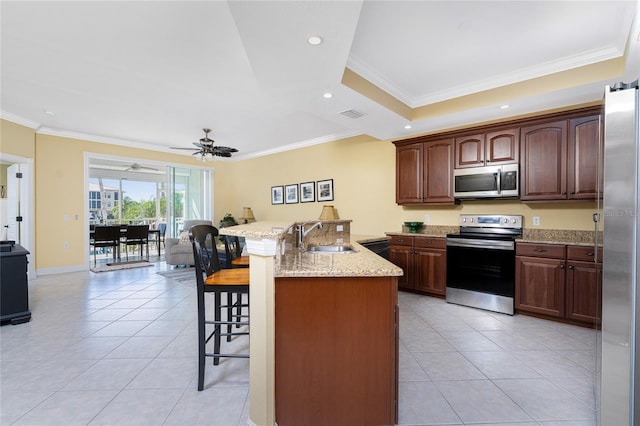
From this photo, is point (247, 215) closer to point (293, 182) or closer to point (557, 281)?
point (293, 182)

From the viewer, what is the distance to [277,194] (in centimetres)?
675

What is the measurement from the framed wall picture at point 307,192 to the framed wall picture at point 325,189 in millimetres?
140

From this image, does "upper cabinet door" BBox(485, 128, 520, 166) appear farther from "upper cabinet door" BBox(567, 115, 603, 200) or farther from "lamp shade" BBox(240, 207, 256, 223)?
"lamp shade" BBox(240, 207, 256, 223)

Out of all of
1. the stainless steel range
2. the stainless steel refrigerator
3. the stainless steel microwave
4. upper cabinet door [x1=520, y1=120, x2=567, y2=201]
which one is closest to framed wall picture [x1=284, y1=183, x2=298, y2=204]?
the stainless steel microwave

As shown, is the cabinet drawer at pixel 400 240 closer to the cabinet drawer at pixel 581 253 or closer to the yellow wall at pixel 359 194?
the yellow wall at pixel 359 194

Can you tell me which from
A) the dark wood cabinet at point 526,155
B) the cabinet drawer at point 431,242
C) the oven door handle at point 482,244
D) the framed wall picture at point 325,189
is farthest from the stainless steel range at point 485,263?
the framed wall picture at point 325,189

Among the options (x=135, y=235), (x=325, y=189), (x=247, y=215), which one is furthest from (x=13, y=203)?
(x=325, y=189)

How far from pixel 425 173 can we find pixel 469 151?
627 millimetres

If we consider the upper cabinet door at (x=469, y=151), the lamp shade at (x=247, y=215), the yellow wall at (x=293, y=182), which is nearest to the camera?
the upper cabinet door at (x=469, y=151)

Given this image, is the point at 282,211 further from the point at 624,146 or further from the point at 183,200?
the point at 624,146

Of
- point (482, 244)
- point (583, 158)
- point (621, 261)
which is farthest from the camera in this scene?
point (482, 244)

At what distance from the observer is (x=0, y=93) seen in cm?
378

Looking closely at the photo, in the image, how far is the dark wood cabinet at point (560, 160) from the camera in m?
2.96

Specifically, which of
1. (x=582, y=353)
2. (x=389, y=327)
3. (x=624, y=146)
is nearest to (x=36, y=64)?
(x=389, y=327)
